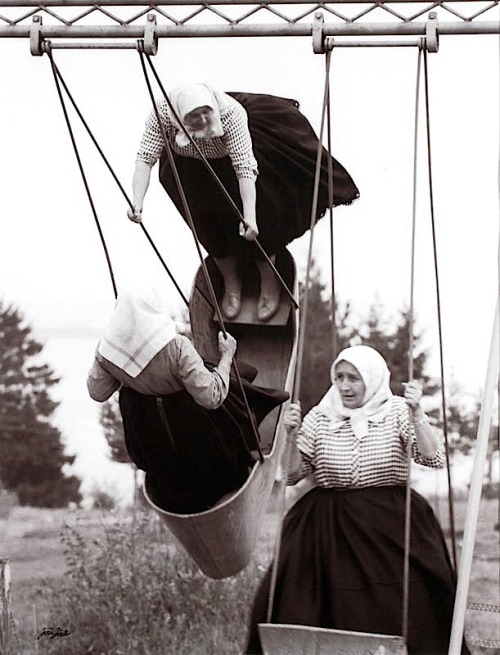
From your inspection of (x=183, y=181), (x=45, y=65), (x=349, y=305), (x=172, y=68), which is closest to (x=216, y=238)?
(x=183, y=181)

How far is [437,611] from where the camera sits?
5449 millimetres

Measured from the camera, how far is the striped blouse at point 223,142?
5.67m

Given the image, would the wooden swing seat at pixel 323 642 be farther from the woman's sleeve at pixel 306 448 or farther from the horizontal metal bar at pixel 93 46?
the horizontal metal bar at pixel 93 46

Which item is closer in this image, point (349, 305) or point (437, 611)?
point (437, 611)

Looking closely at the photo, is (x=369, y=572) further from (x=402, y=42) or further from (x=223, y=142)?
(x=402, y=42)

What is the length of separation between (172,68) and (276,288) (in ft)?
3.11

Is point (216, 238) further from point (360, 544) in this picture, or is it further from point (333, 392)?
point (360, 544)

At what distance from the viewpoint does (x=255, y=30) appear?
556cm

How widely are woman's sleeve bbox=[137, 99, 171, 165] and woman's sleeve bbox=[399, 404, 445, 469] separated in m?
1.28

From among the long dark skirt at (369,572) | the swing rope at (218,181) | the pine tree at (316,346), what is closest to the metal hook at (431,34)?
the swing rope at (218,181)

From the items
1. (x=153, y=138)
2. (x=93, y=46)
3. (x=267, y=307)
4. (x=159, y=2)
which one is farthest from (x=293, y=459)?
(x=159, y=2)

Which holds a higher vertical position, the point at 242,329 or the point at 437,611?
the point at 242,329
